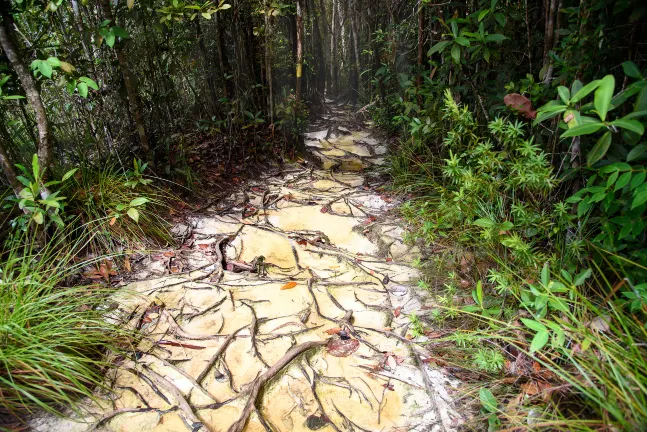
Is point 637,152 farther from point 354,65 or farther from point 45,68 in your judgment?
point 354,65

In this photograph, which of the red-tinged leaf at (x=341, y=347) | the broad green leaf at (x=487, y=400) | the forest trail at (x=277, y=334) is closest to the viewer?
the broad green leaf at (x=487, y=400)

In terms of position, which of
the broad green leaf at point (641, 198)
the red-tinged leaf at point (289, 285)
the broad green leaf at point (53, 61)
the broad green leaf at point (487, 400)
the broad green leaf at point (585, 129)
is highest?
the broad green leaf at point (53, 61)

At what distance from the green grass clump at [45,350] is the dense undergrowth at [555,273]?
1.57m

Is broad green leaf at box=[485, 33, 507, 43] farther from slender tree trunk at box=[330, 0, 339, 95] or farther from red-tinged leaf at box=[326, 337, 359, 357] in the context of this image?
slender tree trunk at box=[330, 0, 339, 95]

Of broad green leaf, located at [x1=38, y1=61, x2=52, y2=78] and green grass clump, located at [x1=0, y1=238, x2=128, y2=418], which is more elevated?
broad green leaf, located at [x1=38, y1=61, x2=52, y2=78]

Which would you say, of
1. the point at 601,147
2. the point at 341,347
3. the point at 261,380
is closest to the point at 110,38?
the point at 261,380

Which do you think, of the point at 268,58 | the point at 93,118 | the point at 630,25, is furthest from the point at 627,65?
the point at 268,58

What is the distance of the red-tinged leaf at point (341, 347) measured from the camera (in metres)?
1.93

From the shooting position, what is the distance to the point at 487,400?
58.6 inches

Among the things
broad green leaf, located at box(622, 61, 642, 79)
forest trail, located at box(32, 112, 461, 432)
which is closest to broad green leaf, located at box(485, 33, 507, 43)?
broad green leaf, located at box(622, 61, 642, 79)

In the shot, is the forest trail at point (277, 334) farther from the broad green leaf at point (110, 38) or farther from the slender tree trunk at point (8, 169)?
the broad green leaf at point (110, 38)

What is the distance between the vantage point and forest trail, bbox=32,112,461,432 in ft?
5.22

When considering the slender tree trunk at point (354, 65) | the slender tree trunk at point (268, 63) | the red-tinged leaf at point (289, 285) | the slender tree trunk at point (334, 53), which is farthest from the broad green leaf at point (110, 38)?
the slender tree trunk at point (334, 53)

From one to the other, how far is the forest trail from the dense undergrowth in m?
0.24
